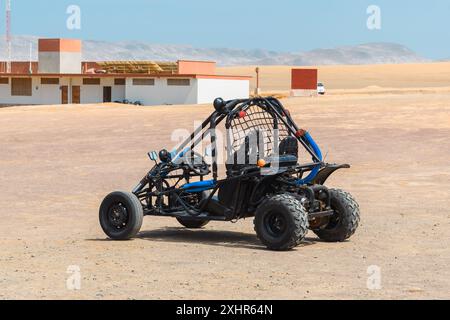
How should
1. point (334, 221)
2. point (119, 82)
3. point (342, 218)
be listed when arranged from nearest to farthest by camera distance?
point (342, 218) < point (334, 221) < point (119, 82)

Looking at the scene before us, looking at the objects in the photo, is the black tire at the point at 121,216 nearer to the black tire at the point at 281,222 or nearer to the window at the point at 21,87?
the black tire at the point at 281,222

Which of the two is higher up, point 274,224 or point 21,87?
point 274,224

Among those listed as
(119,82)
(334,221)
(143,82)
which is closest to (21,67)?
(119,82)

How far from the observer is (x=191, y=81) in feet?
188

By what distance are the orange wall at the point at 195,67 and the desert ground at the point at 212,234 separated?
84.1 ft

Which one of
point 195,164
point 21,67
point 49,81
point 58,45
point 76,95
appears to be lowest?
point 76,95

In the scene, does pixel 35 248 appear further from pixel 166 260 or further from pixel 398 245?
pixel 398 245

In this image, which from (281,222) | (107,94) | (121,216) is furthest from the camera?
(107,94)

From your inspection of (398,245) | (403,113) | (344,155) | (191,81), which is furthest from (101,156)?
(191,81)

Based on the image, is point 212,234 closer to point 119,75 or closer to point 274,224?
point 274,224

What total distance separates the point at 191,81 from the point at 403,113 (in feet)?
66.1

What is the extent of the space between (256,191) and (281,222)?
2.91 feet

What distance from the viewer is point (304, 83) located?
2736 inches

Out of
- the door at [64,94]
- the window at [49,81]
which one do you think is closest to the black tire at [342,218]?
the door at [64,94]
